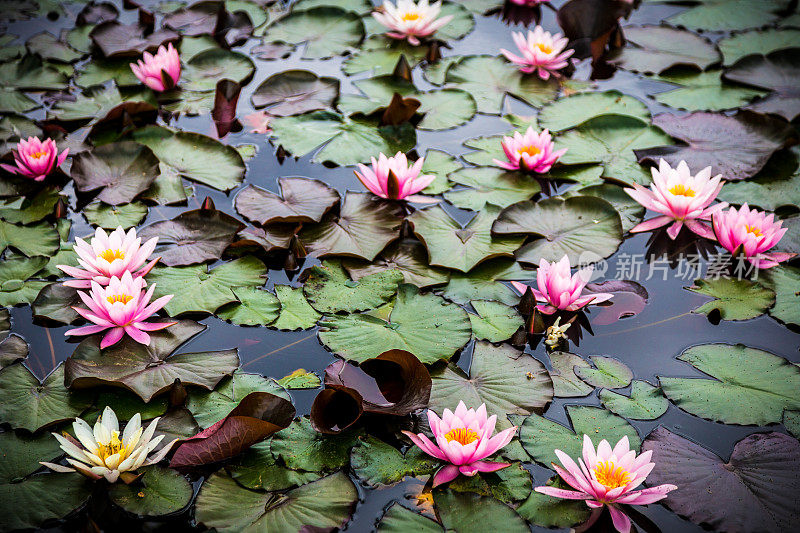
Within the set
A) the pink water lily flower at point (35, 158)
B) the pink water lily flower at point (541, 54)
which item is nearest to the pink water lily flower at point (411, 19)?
the pink water lily flower at point (541, 54)

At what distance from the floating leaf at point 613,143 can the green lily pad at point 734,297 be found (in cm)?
68

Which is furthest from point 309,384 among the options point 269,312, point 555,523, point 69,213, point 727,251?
point 727,251

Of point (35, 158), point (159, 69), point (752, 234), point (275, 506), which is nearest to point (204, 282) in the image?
point (275, 506)

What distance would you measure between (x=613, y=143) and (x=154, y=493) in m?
2.65

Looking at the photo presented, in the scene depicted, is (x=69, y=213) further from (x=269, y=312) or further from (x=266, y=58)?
(x=266, y=58)

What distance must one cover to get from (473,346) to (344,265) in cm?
66

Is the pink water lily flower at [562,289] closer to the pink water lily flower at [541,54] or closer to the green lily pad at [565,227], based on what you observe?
→ the green lily pad at [565,227]

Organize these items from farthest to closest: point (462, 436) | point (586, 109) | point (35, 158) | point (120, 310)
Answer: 1. point (586, 109)
2. point (35, 158)
3. point (120, 310)
4. point (462, 436)

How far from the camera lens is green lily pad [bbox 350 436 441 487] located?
192cm

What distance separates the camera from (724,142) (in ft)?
10.7

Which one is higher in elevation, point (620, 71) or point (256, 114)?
point (620, 71)

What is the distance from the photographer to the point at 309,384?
2.21 meters

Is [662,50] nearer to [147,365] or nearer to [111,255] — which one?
[111,255]

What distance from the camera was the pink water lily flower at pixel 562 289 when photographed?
242 centimetres
